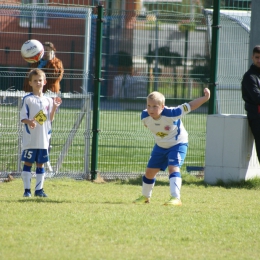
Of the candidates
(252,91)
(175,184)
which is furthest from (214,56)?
(175,184)

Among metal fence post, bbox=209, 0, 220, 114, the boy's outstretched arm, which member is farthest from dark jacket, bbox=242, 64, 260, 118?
the boy's outstretched arm

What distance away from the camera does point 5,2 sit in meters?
11.1

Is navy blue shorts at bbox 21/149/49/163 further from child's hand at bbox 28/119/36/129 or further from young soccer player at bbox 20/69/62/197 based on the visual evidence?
child's hand at bbox 28/119/36/129

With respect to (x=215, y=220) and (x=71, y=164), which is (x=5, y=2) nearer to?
(x=71, y=164)

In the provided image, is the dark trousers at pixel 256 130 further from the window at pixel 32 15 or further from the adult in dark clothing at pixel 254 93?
the window at pixel 32 15

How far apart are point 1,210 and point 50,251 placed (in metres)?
1.90

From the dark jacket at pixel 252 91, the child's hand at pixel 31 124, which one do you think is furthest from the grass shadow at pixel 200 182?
the child's hand at pixel 31 124

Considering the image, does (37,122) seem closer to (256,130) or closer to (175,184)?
(175,184)

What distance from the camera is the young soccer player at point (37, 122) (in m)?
8.30

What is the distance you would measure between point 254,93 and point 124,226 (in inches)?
160

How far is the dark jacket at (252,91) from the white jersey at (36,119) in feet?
10.2

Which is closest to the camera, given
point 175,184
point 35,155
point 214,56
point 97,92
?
point 175,184

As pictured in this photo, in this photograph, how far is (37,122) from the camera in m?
8.33

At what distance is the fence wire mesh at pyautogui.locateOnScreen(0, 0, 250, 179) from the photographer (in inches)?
424
